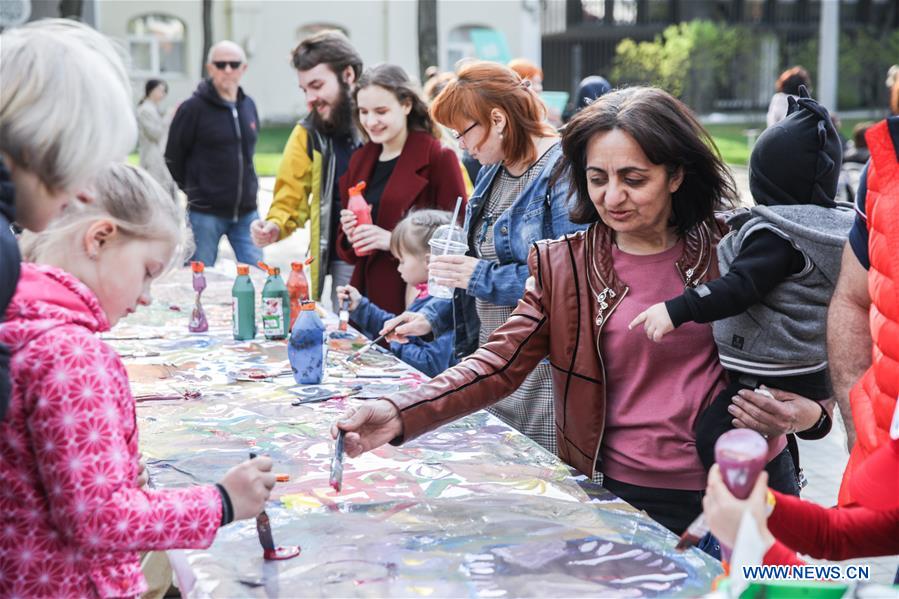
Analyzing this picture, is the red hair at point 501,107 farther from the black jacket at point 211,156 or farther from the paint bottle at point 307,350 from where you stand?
the black jacket at point 211,156

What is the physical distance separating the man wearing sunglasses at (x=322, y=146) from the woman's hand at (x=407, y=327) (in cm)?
130

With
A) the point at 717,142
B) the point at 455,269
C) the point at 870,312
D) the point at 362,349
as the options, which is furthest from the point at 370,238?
the point at 717,142

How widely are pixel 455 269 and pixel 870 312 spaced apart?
1441 mm

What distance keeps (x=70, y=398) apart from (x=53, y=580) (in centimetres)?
29

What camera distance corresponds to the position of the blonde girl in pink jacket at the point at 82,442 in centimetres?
148

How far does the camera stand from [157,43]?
29.2 m

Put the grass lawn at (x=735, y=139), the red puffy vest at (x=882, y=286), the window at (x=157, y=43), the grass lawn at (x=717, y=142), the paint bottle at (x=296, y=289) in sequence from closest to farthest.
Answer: the red puffy vest at (x=882, y=286) < the paint bottle at (x=296, y=289) < the grass lawn at (x=717, y=142) < the grass lawn at (x=735, y=139) < the window at (x=157, y=43)

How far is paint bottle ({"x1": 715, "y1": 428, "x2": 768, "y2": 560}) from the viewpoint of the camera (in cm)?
135

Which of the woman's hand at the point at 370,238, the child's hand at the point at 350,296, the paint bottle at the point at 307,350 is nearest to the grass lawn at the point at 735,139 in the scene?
the woman's hand at the point at 370,238

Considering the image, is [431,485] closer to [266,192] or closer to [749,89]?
[266,192]

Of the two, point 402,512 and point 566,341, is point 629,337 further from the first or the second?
point 402,512

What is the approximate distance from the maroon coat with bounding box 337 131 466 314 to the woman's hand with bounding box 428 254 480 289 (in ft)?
3.73

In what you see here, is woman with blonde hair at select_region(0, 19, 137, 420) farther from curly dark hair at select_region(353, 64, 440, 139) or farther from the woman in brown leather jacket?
curly dark hair at select_region(353, 64, 440, 139)

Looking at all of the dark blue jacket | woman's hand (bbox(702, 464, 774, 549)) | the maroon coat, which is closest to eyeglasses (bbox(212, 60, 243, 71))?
the maroon coat
